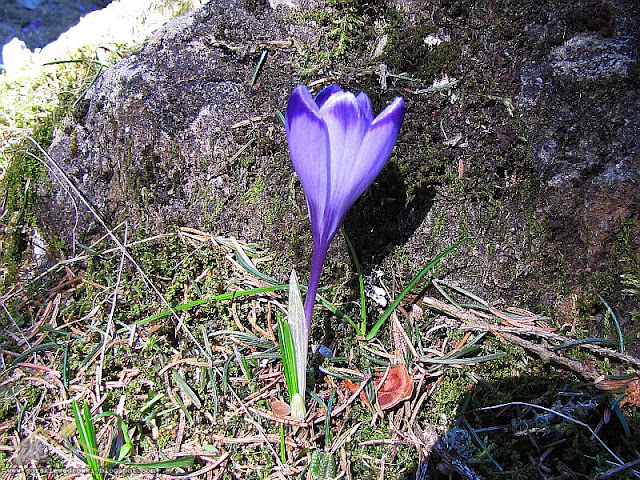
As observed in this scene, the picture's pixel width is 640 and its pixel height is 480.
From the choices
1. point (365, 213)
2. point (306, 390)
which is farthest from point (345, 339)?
point (365, 213)

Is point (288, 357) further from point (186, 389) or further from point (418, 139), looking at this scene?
→ point (418, 139)

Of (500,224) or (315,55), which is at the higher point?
(315,55)

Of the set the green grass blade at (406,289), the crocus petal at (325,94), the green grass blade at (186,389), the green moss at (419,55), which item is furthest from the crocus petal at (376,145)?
the green grass blade at (186,389)

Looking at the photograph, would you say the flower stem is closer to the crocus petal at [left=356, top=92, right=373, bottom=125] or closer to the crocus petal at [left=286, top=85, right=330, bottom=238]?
the crocus petal at [left=286, top=85, right=330, bottom=238]

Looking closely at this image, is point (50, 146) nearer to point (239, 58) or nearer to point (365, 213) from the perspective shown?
point (239, 58)

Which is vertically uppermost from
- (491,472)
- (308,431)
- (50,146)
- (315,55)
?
(50,146)

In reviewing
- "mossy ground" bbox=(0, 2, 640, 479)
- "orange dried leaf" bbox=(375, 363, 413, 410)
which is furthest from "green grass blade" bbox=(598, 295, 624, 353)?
"orange dried leaf" bbox=(375, 363, 413, 410)
